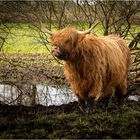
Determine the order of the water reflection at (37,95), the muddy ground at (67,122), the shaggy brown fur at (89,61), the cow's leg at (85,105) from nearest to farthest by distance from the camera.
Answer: the muddy ground at (67,122) < the shaggy brown fur at (89,61) < the cow's leg at (85,105) < the water reflection at (37,95)

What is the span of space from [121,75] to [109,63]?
23.5 inches

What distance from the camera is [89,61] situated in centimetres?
802

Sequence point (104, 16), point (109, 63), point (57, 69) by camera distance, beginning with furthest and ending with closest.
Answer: point (57, 69)
point (104, 16)
point (109, 63)

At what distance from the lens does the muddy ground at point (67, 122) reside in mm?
6586

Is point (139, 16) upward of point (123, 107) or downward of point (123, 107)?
upward

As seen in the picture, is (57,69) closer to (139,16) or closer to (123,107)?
(139,16)

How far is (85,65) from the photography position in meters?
8.02

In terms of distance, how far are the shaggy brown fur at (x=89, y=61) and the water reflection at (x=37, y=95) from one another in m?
1.49

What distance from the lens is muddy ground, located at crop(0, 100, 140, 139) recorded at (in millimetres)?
Answer: 6586

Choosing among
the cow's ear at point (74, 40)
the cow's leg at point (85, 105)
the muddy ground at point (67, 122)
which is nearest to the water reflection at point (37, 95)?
the muddy ground at point (67, 122)

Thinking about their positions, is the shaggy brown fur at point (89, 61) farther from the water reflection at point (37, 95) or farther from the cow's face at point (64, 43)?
the water reflection at point (37, 95)

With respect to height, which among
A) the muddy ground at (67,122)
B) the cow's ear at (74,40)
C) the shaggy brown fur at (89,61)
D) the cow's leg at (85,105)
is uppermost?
the cow's ear at (74,40)

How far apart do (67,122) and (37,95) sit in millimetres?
3175

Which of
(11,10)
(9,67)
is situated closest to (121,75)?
(11,10)
